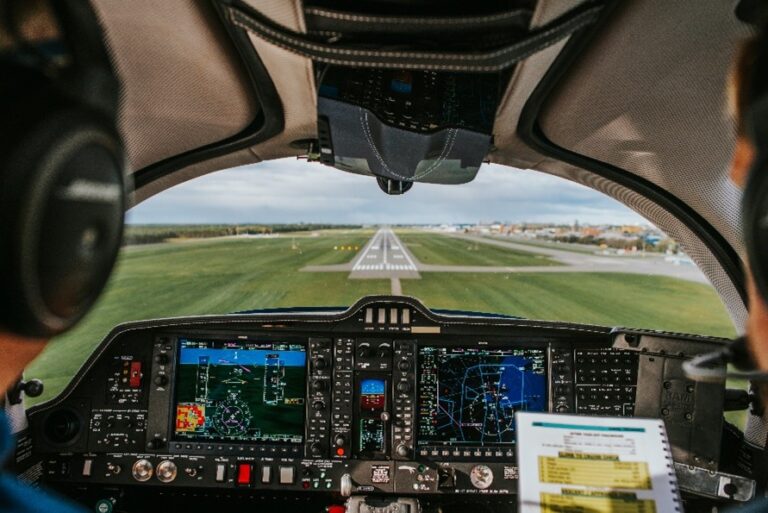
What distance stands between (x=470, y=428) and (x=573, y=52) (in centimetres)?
167

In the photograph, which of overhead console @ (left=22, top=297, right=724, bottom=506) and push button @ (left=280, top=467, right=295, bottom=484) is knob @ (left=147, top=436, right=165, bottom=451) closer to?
overhead console @ (left=22, top=297, right=724, bottom=506)

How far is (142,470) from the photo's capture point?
247cm

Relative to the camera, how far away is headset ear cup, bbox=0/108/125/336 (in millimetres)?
546

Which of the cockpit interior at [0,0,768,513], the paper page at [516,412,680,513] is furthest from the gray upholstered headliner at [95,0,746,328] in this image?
the paper page at [516,412,680,513]

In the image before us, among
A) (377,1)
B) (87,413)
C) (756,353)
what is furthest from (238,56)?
(87,413)

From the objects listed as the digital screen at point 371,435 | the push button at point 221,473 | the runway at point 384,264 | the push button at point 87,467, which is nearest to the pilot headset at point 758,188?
the digital screen at point 371,435

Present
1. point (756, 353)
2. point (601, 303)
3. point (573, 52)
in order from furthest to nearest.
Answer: point (601, 303)
point (573, 52)
point (756, 353)

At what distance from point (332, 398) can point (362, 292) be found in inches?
585

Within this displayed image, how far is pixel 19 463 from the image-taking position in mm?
2371

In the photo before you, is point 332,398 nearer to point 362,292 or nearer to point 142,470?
point 142,470

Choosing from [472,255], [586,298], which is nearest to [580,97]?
[586,298]

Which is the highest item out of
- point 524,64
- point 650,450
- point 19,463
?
point 524,64

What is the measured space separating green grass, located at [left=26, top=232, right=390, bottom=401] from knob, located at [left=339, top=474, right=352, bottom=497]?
16.1 feet

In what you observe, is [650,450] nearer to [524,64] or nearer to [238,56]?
[524,64]
